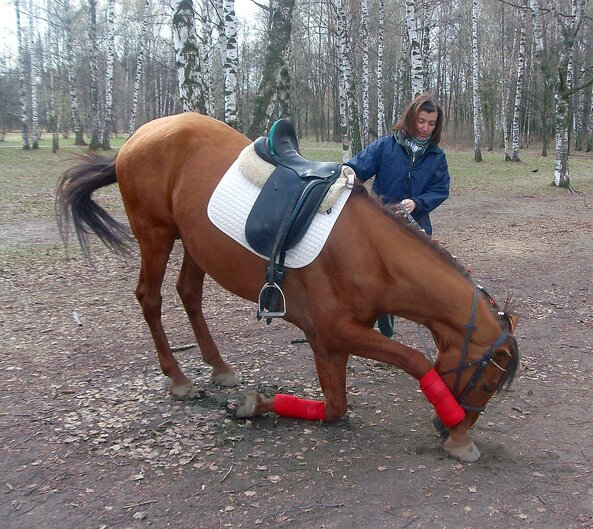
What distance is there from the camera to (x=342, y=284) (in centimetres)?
301

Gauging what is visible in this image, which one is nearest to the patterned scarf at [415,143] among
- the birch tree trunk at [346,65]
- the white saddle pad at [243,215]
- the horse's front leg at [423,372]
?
the white saddle pad at [243,215]

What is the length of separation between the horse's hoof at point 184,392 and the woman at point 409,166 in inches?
73.0

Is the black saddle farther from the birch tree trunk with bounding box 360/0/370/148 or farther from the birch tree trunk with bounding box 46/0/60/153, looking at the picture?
the birch tree trunk with bounding box 46/0/60/153

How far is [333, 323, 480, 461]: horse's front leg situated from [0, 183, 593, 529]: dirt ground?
11 cm

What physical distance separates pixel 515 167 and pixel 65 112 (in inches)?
1046

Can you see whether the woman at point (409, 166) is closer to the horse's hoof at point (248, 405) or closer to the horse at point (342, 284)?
the horse at point (342, 284)

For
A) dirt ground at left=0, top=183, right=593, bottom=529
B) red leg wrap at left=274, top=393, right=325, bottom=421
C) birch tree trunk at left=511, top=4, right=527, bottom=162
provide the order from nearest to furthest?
dirt ground at left=0, top=183, right=593, bottom=529 < red leg wrap at left=274, top=393, right=325, bottom=421 < birch tree trunk at left=511, top=4, right=527, bottom=162

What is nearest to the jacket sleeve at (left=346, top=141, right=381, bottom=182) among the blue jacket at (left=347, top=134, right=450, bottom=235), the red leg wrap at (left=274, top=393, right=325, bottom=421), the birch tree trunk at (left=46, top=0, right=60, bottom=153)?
the blue jacket at (left=347, top=134, right=450, bottom=235)

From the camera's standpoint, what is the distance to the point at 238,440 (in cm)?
329

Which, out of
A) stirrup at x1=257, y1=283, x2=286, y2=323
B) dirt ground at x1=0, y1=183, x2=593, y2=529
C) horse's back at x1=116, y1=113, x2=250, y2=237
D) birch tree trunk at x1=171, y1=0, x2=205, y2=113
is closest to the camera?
dirt ground at x1=0, y1=183, x2=593, y2=529

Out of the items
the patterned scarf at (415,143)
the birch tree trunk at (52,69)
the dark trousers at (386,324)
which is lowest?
the dark trousers at (386,324)

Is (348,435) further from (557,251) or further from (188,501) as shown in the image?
(557,251)

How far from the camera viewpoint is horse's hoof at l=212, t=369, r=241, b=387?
4.03 metres

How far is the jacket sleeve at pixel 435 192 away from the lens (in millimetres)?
3963
